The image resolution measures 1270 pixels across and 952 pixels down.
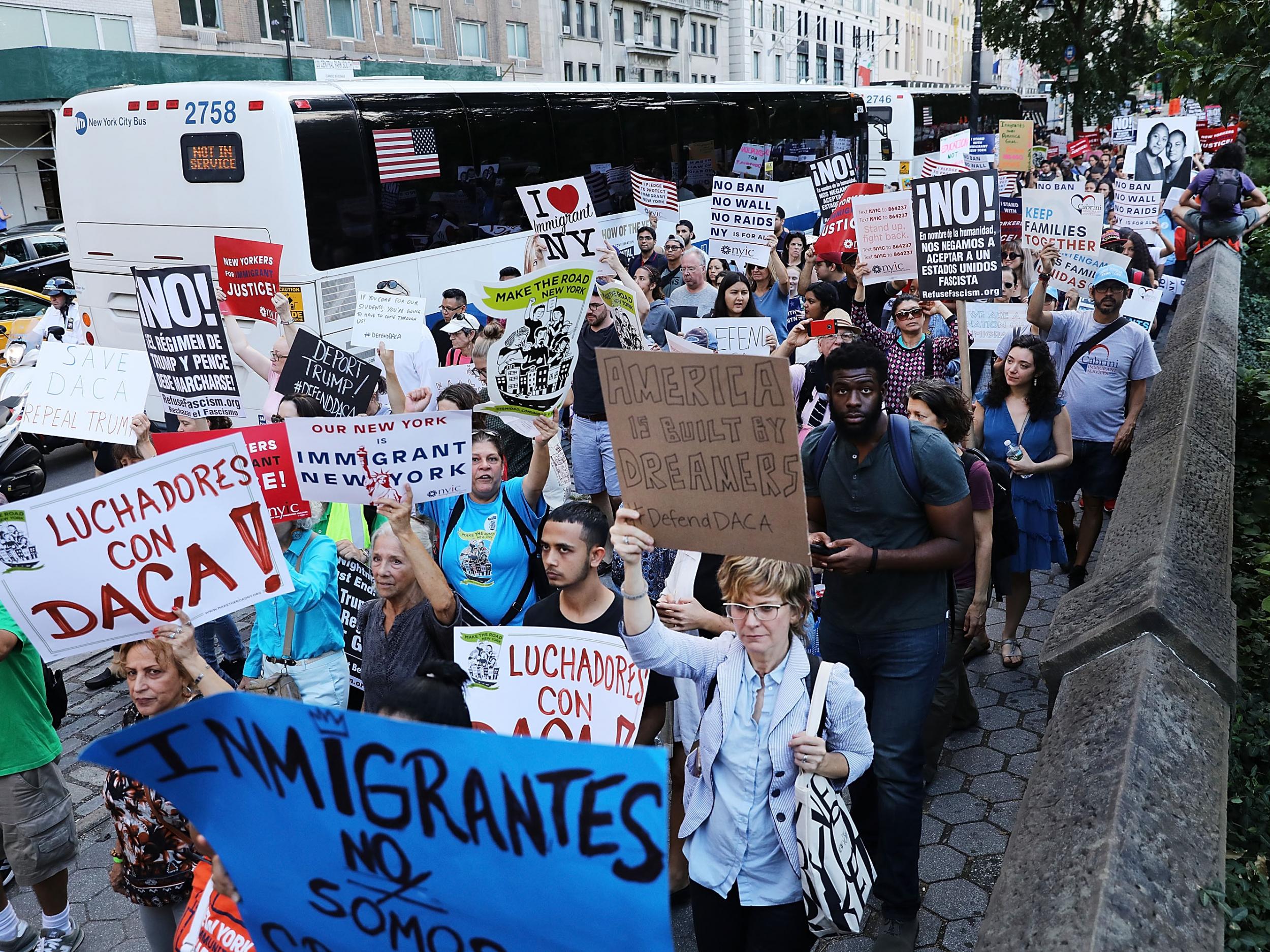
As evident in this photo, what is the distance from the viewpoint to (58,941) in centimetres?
434

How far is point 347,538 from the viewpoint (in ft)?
17.9

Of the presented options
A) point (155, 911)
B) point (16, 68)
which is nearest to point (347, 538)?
point (155, 911)

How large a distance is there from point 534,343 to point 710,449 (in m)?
2.88

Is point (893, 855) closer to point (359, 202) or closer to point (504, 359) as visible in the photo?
point (504, 359)

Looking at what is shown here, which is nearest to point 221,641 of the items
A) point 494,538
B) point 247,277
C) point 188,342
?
point 188,342

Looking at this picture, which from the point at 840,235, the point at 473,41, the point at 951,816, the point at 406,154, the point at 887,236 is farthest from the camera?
the point at 473,41

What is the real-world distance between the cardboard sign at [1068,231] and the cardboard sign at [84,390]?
6.80m

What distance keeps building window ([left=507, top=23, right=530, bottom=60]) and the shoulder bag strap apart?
142 feet

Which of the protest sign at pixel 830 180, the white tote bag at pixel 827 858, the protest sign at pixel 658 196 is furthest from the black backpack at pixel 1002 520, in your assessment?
the protest sign at pixel 658 196

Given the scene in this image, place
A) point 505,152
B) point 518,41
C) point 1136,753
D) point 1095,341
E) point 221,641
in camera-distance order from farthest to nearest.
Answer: point 518,41 → point 505,152 → point 1095,341 → point 221,641 → point 1136,753

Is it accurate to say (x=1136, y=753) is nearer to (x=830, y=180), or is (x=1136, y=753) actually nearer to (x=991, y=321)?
(x=991, y=321)

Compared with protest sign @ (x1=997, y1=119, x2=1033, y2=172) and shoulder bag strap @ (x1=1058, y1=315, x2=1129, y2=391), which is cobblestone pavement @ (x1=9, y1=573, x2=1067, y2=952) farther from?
protest sign @ (x1=997, y1=119, x2=1033, y2=172)

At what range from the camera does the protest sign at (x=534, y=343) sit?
5660mm

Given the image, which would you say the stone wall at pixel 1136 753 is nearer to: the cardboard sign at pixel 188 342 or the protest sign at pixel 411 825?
the protest sign at pixel 411 825
